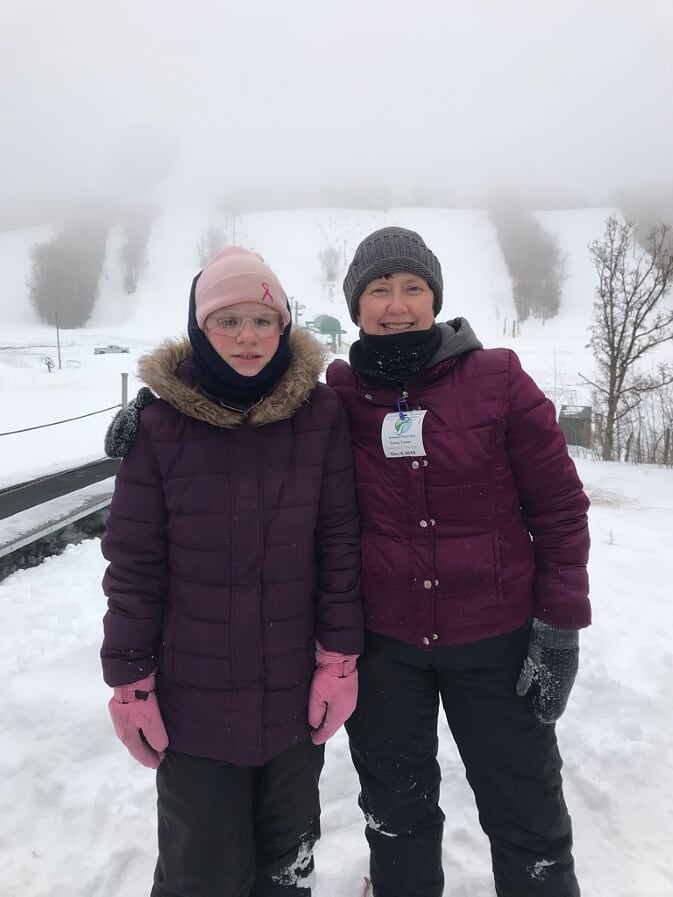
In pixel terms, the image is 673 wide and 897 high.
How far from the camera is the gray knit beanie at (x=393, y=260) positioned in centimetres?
141

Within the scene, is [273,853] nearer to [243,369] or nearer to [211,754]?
[211,754]

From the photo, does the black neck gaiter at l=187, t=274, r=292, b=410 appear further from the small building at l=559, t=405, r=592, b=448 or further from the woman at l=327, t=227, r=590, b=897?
the small building at l=559, t=405, r=592, b=448

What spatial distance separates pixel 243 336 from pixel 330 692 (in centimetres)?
89

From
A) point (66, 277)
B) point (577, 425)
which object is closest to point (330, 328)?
point (577, 425)

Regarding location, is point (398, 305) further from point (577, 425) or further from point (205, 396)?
point (577, 425)

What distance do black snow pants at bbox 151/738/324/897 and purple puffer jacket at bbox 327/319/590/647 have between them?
0.47 meters

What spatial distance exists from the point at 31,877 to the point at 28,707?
88cm

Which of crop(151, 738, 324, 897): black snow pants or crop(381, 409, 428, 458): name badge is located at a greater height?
crop(381, 409, 428, 458): name badge

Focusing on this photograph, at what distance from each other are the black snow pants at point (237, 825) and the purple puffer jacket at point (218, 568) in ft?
0.24

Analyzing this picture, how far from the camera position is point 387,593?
4.57 feet

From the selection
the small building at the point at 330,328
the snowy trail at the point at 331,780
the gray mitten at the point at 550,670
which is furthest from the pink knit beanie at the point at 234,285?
the small building at the point at 330,328

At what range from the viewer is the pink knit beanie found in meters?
1.30

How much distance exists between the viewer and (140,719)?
4.20 feet

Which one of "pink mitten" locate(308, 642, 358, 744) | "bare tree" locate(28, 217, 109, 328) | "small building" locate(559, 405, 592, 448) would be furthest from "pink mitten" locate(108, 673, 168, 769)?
"bare tree" locate(28, 217, 109, 328)
